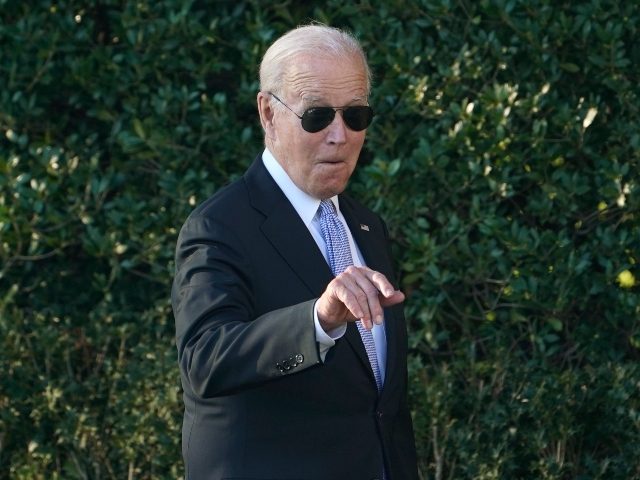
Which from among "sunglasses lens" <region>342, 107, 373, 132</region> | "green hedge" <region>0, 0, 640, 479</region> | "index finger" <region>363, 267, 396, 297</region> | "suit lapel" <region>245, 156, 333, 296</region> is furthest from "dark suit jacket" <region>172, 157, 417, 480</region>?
"green hedge" <region>0, 0, 640, 479</region>

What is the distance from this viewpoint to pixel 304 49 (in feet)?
11.2

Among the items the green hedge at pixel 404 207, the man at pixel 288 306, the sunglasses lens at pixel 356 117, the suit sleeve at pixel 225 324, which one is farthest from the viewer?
the green hedge at pixel 404 207

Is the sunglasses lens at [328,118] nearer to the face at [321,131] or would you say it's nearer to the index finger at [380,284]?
the face at [321,131]

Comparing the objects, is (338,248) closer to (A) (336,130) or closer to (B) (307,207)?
(B) (307,207)

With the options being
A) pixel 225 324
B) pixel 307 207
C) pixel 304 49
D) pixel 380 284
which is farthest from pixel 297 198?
pixel 380 284

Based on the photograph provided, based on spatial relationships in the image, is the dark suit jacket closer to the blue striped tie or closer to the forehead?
the blue striped tie

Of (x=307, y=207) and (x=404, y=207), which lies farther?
(x=404, y=207)

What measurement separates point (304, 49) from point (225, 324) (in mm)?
829

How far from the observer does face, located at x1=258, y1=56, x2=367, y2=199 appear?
3412 millimetres

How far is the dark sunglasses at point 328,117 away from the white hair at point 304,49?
0.33 ft

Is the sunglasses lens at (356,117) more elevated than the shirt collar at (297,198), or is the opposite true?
the sunglasses lens at (356,117)

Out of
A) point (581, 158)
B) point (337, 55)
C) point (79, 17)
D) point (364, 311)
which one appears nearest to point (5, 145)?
point (79, 17)

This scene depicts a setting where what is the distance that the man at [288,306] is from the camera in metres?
3.09

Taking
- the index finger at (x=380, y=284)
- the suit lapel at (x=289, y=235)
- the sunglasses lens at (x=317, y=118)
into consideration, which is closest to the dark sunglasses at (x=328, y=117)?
the sunglasses lens at (x=317, y=118)
